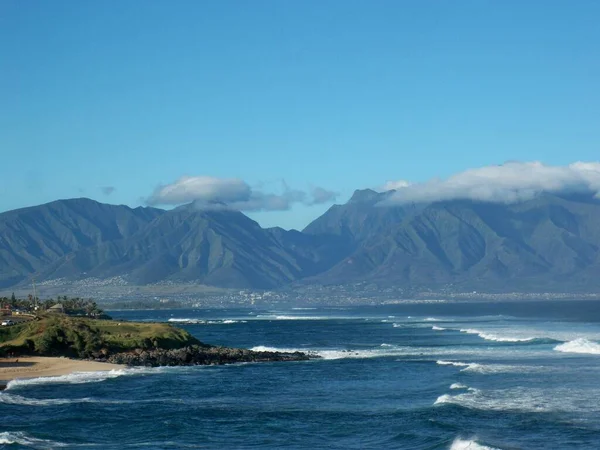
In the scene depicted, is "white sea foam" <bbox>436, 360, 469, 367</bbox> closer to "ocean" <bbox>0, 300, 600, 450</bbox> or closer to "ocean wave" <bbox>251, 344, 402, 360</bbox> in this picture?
"ocean" <bbox>0, 300, 600, 450</bbox>

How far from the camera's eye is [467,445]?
50062 mm

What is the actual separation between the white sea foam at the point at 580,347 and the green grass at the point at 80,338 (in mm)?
45060

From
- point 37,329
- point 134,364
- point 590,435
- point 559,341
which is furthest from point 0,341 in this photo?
point 590,435

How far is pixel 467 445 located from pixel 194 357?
59079mm

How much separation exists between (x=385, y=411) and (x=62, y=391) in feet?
93.3

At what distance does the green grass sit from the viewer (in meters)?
106

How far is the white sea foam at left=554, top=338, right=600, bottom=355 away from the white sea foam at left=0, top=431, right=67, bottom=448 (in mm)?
66233

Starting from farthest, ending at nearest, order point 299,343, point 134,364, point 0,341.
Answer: point 299,343 < point 0,341 < point 134,364

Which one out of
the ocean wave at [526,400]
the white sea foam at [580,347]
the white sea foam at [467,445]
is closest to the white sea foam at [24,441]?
the white sea foam at [467,445]

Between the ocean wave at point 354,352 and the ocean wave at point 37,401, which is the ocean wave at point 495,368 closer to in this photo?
the ocean wave at point 354,352

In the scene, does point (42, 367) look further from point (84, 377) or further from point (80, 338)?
point (80, 338)

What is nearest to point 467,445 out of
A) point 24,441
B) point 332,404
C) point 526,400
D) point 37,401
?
point 526,400

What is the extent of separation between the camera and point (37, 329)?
11275cm

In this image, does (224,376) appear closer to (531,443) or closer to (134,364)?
(134,364)
